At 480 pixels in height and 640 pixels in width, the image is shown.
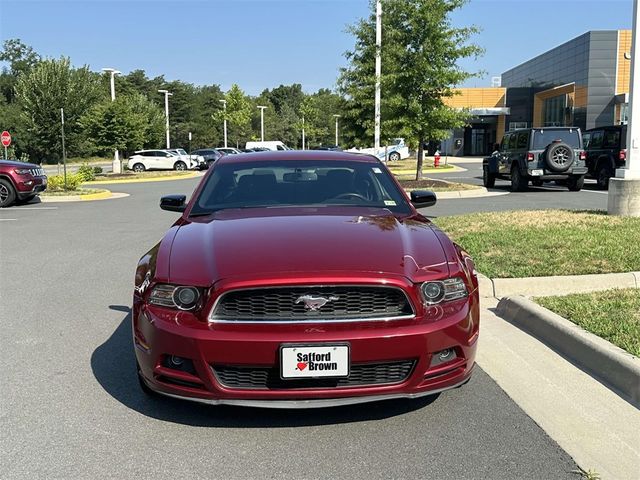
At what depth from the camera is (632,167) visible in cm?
993

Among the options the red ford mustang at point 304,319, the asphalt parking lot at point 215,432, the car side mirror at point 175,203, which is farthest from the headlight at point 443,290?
the car side mirror at point 175,203

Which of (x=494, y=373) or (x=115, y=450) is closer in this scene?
(x=115, y=450)

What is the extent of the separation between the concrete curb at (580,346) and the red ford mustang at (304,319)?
1118 millimetres

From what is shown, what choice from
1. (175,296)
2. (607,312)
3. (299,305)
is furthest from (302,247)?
(607,312)

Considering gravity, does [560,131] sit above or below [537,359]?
above

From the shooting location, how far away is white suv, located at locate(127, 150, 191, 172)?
142 feet

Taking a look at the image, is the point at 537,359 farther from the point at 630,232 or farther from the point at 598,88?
the point at 598,88

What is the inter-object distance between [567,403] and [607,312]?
155 cm

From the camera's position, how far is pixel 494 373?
427 centimetres

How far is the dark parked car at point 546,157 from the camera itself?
18125 millimetres

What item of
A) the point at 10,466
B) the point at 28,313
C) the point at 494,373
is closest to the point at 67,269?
the point at 28,313

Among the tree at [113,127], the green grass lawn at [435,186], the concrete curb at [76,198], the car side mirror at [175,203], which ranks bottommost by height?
the concrete curb at [76,198]

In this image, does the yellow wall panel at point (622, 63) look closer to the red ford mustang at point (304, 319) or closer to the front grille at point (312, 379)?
the red ford mustang at point (304, 319)

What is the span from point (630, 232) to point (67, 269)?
24.5ft
